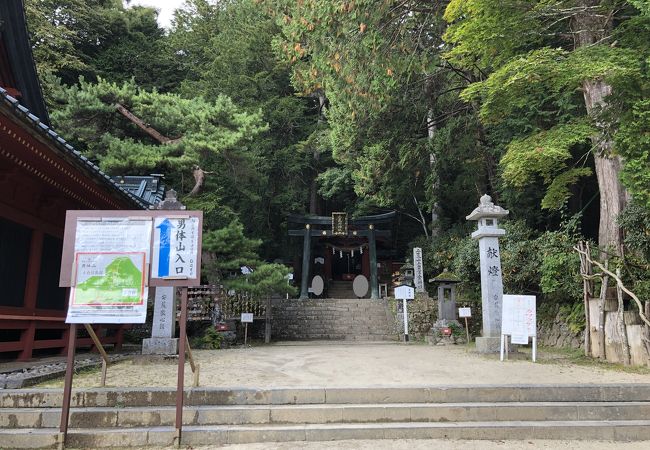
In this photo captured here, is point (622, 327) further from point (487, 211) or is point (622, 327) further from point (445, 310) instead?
point (445, 310)

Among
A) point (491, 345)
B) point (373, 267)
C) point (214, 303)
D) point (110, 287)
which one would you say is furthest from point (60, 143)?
point (373, 267)

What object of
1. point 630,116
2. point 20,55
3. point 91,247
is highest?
point 20,55

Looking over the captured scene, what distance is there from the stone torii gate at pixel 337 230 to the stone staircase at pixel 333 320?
1.94 metres

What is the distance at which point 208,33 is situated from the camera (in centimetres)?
2320

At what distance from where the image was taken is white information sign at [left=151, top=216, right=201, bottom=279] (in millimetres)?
4191

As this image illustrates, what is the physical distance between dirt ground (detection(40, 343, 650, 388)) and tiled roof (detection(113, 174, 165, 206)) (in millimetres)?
6329

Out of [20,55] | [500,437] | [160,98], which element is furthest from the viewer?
[160,98]

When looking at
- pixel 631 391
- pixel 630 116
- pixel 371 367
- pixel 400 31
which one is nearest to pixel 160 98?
pixel 400 31

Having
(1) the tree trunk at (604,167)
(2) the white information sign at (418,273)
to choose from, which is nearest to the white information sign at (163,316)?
(1) the tree trunk at (604,167)

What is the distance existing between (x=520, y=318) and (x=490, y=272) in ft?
4.90

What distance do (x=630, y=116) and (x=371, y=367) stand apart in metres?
5.19

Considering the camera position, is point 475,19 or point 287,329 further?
point 287,329

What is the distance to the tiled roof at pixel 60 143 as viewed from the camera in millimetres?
4879

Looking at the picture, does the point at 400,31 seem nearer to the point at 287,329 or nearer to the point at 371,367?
the point at 371,367
